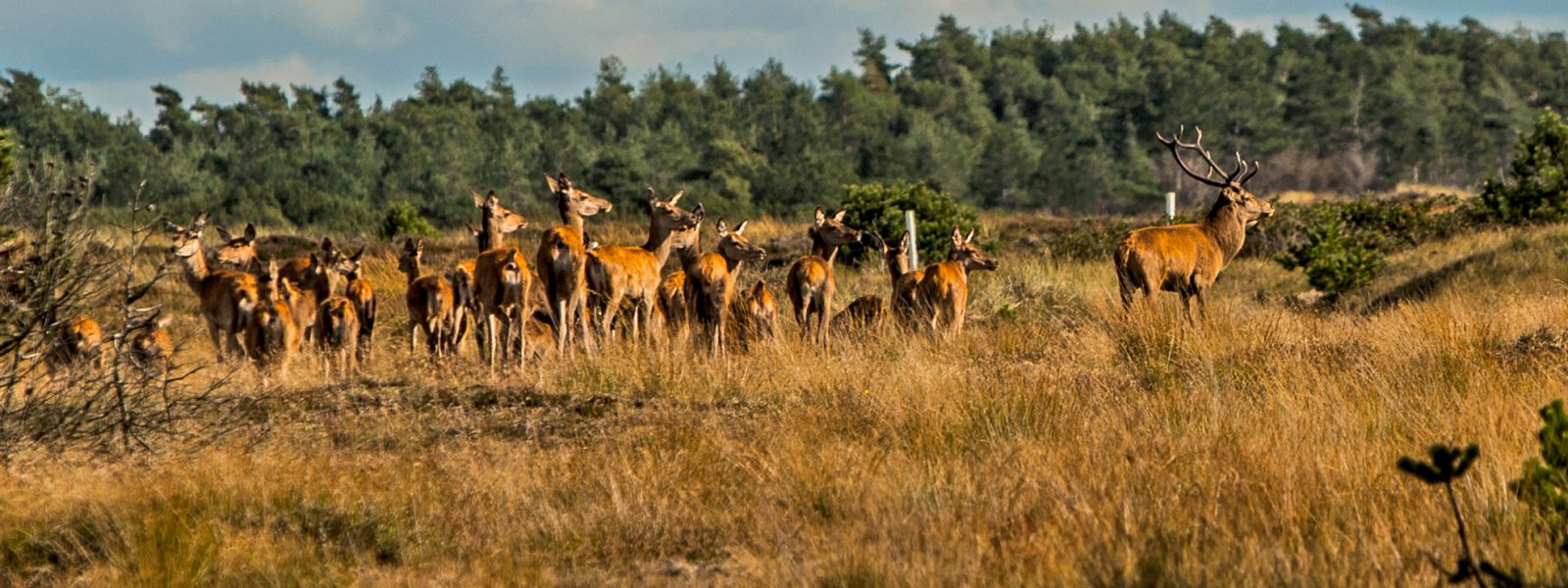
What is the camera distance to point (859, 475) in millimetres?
8375

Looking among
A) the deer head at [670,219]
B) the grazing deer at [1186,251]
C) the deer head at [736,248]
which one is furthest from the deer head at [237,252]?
the grazing deer at [1186,251]

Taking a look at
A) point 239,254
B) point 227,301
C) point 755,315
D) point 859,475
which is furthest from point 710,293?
point 859,475

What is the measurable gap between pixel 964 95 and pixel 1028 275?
267 ft

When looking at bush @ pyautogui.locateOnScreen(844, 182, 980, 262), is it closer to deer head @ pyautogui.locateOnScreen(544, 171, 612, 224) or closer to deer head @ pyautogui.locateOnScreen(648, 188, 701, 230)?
Result: deer head @ pyautogui.locateOnScreen(544, 171, 612, 224)

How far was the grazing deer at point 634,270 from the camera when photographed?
51.8 ft

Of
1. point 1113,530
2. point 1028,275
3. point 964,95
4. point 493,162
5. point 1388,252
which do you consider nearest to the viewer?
point 1113,530

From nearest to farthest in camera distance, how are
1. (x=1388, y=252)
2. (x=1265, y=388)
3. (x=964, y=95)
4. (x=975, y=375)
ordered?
(x=1265, y=388) → (x=975, y=375) → (x=1388, y=252) → (x=964, y=95)

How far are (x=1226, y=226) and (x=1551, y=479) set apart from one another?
11205 millimetres

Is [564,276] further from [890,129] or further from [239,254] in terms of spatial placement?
[890,129]

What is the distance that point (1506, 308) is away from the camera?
46.4 feet

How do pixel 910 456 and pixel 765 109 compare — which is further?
pixel 765 109

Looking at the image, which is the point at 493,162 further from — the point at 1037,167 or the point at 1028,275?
the point at 1028,275

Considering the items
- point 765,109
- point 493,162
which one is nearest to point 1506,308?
point 493,162

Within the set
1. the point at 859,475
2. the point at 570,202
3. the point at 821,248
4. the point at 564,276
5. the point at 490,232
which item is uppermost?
the point at 570,202
